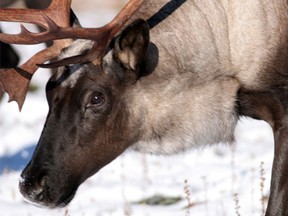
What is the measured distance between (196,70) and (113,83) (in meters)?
0.50

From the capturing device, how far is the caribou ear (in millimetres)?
5688

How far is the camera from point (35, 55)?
606cm

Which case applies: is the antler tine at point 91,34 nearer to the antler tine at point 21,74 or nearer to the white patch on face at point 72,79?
the white patch on face at point 72,79

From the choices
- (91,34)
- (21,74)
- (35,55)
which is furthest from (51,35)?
(21,74)

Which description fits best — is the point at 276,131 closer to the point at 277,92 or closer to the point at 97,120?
the point at 277,92

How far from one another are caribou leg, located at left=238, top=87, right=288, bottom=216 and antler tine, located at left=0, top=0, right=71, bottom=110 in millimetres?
1131

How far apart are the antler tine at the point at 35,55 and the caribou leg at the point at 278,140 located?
113 cm

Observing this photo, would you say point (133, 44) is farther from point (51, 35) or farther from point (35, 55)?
point (35, 55)

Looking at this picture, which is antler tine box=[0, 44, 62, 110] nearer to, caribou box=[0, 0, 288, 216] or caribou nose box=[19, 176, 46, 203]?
caribou box=[0, 0, 288, 216]

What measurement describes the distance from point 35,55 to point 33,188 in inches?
32.0

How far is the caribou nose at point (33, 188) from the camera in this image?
565 centimetres

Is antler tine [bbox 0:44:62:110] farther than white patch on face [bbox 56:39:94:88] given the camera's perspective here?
Yes

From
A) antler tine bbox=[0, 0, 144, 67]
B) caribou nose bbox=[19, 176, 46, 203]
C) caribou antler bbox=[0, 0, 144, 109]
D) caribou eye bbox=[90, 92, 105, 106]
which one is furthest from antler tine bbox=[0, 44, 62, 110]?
caribou nose bbox=[19, 176, 46, 203]

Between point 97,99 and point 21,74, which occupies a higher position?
point 97,99
